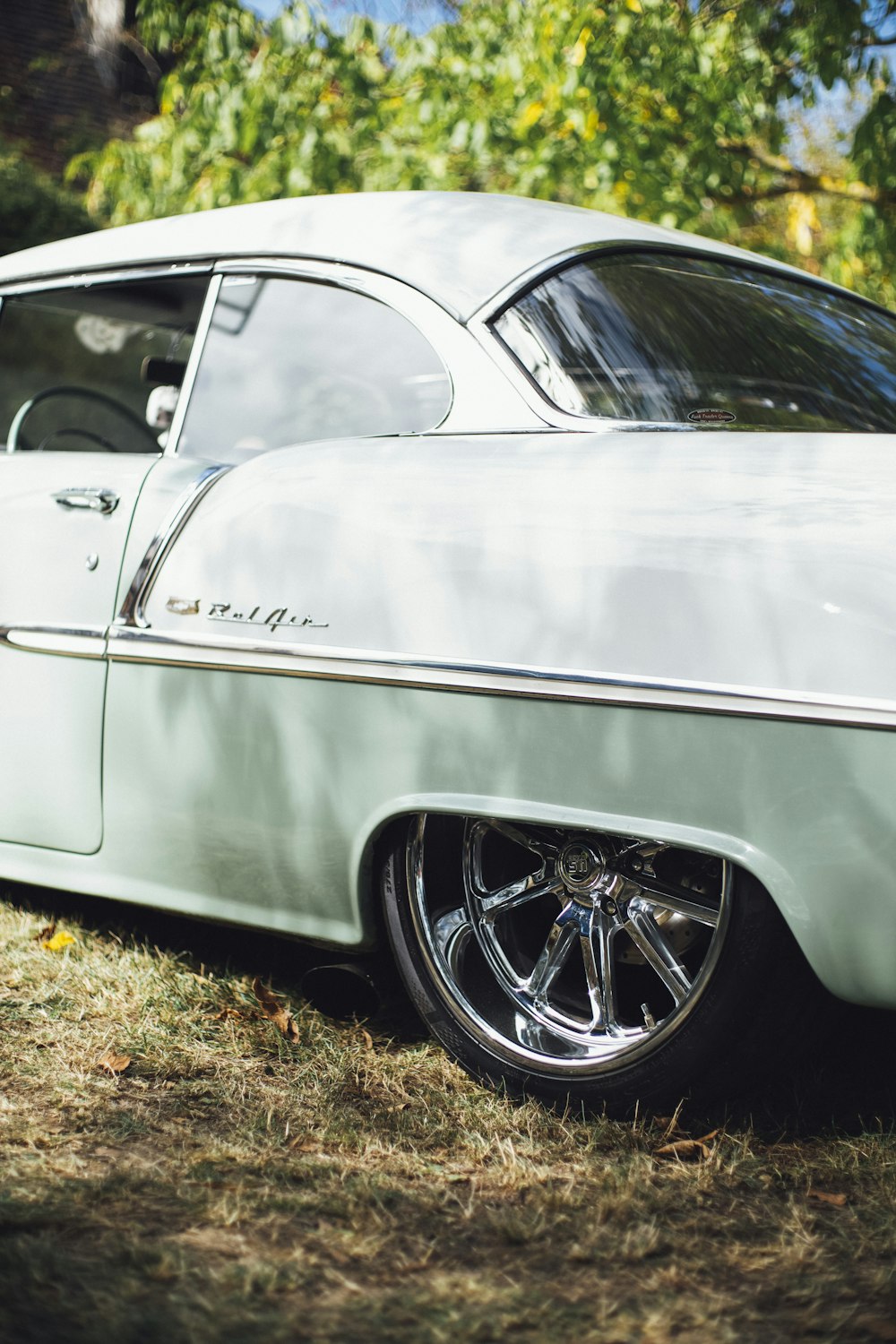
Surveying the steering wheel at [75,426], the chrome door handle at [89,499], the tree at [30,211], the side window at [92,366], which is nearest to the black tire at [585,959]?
the chrome door handle at [89,499]

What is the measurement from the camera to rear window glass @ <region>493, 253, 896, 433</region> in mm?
2535

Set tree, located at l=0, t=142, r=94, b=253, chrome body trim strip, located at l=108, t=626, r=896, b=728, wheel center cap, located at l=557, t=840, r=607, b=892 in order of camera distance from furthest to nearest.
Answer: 1. tree, located at l=0, t=142, r=94, b=253
2. wheel center cap, located at l=557, t=840, r=607, b=892
3. chrome body trim strip, located at l=108, t=626, r=896, b=728

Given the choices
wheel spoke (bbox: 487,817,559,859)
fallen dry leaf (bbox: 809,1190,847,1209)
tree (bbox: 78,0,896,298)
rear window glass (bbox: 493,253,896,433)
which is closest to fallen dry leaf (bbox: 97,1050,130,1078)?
wheel spoke (bbox: 487,817,559,859)

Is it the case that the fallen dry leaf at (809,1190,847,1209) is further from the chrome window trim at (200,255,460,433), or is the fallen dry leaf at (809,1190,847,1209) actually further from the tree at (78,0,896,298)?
the tree at (78,0,896,298)

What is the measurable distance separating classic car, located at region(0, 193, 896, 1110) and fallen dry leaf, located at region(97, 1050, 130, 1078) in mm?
345

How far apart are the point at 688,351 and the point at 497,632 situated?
2.66ft

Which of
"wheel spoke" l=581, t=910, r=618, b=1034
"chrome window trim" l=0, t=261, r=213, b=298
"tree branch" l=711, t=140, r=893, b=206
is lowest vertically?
"wheel spoke" l=581, t=910, r=618, b=1034

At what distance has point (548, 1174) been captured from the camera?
7.28ft

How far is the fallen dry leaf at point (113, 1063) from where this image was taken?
2.64 m

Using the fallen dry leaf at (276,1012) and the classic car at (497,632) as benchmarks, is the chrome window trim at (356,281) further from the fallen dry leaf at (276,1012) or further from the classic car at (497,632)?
the fallen dry leaf at (276,1012)

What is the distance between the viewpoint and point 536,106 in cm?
664

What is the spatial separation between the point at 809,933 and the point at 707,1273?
52 centimetres

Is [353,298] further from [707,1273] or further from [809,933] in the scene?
[707,1273]

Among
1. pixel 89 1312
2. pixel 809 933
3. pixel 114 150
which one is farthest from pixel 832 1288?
pixel 114 150
